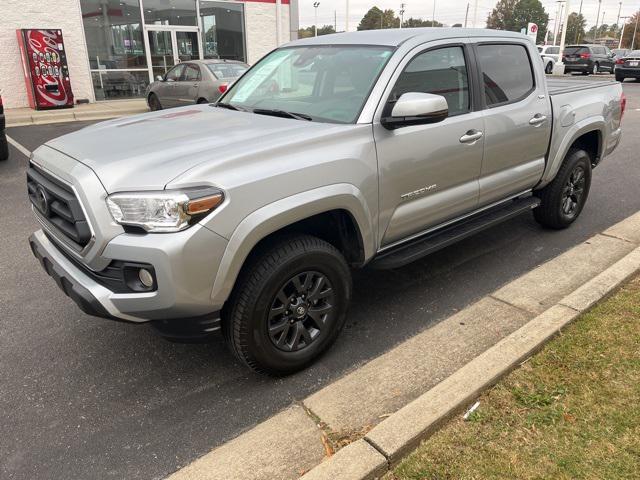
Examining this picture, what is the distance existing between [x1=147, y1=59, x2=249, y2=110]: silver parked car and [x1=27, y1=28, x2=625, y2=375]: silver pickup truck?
296 inches

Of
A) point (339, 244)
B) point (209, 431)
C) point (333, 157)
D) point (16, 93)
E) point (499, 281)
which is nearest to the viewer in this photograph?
point (209, 431)

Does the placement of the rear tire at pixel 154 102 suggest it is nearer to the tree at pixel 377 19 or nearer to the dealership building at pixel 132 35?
the dealership building at pixel 132 35

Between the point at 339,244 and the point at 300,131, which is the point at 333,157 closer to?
the point at 300,131

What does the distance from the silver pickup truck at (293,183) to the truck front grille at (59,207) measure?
1 centimetres

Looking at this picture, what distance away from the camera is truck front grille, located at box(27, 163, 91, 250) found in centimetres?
255

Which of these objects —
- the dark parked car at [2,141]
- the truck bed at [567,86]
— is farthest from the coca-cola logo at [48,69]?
the truck bed at [567,86]

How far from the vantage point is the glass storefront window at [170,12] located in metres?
16.2

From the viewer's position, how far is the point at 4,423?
106 inches

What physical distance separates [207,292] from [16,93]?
15142mm

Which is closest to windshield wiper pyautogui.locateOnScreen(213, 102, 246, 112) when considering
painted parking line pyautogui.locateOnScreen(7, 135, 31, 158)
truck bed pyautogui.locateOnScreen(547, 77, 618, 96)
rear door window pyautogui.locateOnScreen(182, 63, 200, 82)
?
truck bed pyautogui.locateOnScreen(547, 77, 618, 96)

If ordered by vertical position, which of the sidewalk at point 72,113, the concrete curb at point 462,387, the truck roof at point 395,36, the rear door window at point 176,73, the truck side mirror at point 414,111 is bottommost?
the sidewalk at point 72,113

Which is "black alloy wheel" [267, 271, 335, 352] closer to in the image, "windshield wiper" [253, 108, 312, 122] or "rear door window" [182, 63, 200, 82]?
"windshield wiper" [253, 108, 312, 122]

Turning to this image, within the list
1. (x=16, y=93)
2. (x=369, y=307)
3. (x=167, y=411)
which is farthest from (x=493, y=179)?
(x=16, y=93)

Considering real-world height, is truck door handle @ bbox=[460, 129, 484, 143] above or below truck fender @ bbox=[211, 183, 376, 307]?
above
